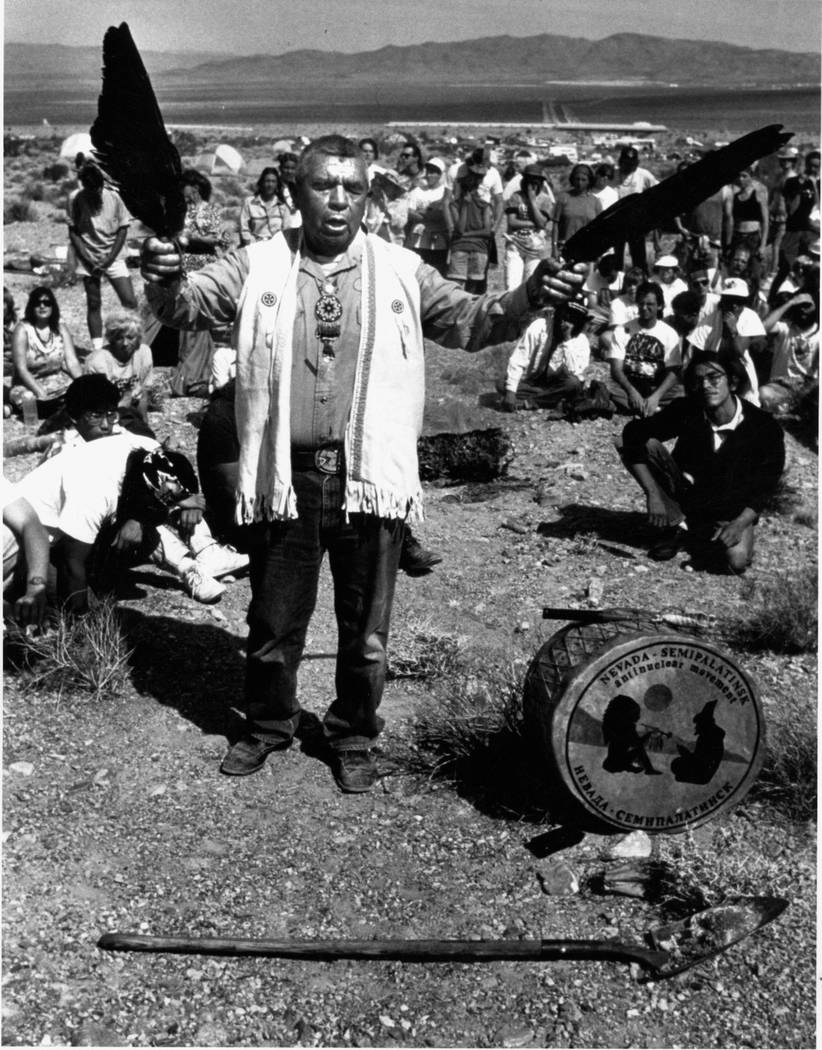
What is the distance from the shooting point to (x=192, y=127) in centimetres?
6128

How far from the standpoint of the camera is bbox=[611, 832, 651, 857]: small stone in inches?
179

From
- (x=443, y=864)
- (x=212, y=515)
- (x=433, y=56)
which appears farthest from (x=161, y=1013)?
(x=433, y=56)

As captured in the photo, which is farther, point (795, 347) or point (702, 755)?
point (795, 347)

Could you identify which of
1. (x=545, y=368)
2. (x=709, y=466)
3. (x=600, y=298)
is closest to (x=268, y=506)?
(x=709, y=466)

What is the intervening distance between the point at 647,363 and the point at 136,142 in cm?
618

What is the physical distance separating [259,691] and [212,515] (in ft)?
6.70

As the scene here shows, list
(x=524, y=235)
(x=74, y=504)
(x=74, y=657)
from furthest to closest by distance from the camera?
(x=524, y=235) → (x=74, y=504) → (x=74, y=657)

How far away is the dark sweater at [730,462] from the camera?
24.8 feet

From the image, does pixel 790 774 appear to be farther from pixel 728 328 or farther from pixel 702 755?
pixel 728 328

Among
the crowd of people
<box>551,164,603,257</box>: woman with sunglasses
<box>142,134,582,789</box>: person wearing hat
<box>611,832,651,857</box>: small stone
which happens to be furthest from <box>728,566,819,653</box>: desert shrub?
<box>551,164,603,257</box>: woman with sunglasses

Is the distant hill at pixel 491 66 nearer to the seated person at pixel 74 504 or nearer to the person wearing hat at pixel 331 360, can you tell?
the seated person at pixel 74 504

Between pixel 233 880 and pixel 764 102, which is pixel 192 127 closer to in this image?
pixel 764 102

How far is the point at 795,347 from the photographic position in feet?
35.1

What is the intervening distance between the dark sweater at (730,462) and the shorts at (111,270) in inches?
230
